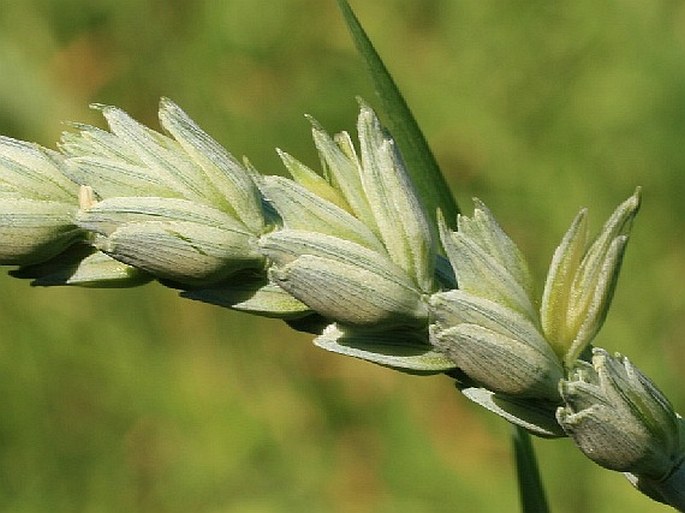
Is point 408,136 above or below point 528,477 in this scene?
above

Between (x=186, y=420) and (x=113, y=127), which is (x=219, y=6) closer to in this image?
(x=186, y=420)

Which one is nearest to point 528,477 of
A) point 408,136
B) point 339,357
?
point 408,136

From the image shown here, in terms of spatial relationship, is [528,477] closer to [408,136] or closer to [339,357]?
[408,136]

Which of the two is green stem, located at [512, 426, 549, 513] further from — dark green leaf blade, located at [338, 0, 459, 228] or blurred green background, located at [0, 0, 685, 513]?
blurred green background, located at [0, 0, 685, 513]

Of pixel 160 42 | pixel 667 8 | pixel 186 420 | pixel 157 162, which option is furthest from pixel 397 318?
pixel 160 42

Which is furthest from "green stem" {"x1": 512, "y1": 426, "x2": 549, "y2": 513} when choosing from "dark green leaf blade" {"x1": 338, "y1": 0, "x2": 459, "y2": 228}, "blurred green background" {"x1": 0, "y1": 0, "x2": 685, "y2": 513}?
"blurred green background" {"x1": 0, "y1": 0, "x2": 685, "y2": 513}

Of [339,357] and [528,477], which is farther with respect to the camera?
[339,357]
